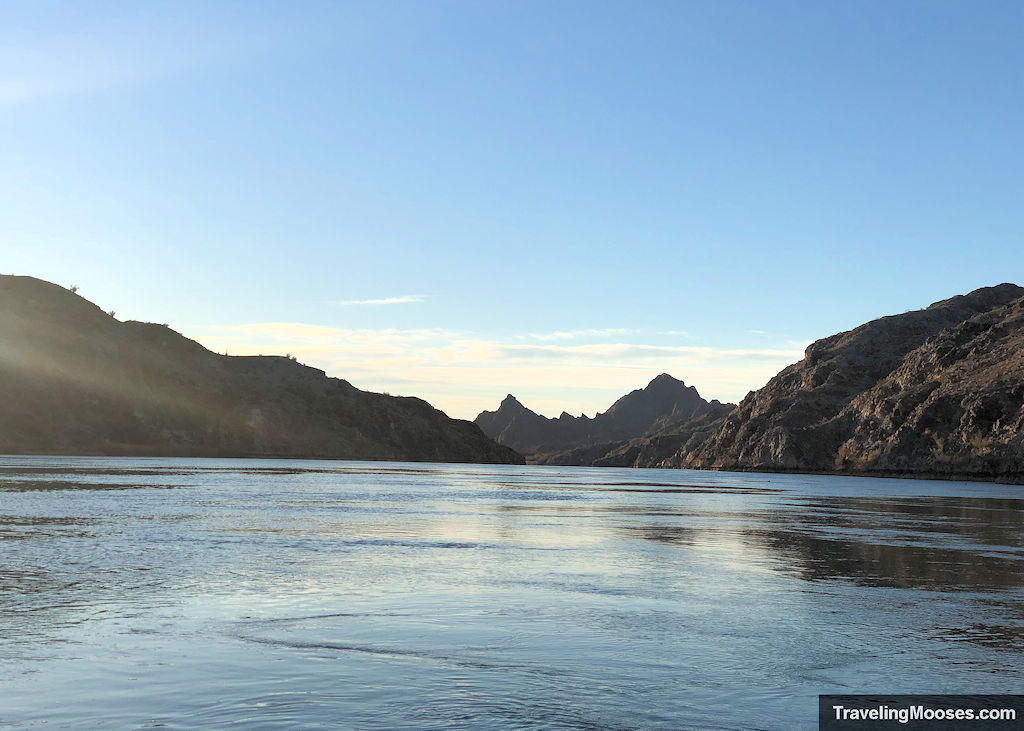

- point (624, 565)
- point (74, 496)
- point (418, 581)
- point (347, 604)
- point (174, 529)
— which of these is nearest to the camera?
point (347, 604)

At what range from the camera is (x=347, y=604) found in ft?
70.5

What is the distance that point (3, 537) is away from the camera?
3384 centimetres

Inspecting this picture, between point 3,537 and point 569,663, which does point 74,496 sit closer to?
point 3,537

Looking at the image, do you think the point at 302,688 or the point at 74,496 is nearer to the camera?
the point at 302,688

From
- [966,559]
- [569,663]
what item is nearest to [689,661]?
[569,663]

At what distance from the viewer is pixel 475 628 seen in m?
18.9

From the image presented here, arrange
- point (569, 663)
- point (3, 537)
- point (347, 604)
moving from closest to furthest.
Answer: point (569, 663)
point (347, 604)
point (3, 537)

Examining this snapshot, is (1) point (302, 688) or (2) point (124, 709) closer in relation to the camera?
(2) point (124, 709)

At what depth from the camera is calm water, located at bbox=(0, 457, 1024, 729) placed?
13.0 metres

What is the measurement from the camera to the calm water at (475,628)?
13016mm

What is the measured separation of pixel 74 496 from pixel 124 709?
181 ft

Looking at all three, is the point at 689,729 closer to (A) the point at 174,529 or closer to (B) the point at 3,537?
(B) the point at 3,537

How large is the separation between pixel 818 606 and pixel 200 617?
14636 mm

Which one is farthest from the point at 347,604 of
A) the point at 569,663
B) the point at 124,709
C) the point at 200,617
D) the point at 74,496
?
the point at 74,496
